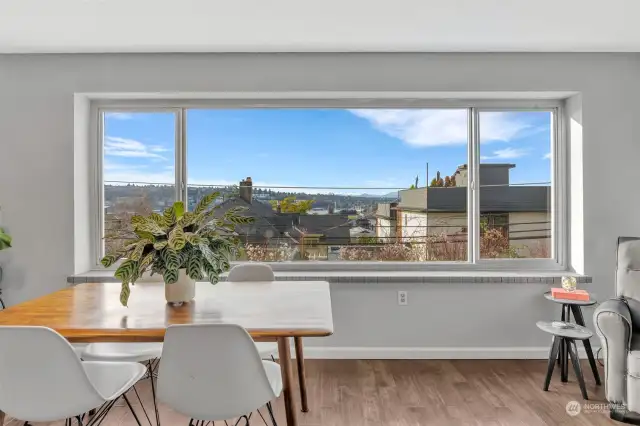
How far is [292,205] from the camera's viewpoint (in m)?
3.34

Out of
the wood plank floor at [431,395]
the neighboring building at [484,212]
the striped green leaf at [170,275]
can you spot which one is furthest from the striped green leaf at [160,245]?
the neighboring building at [484,212]

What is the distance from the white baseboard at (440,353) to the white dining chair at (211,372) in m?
1.79

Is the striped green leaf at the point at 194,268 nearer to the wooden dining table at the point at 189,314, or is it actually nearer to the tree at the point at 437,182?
the wooden dining table at the point at 189,314

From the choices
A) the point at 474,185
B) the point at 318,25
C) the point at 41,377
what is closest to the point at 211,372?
the point at 41,377

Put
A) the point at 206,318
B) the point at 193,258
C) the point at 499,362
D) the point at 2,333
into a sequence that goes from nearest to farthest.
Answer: the point at 2,333, the point at 206,318, the point at 193,258, the point at 499,362

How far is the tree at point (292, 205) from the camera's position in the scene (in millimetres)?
3342

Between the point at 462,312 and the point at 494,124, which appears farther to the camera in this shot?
the point at 494,124

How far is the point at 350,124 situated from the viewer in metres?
3.34

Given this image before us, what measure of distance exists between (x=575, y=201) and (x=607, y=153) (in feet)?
1.37

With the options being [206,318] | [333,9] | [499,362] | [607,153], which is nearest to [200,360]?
[206,318]

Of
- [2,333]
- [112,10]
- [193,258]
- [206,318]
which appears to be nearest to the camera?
[2,333]

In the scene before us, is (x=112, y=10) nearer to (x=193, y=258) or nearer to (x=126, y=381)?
(x=193, y=258)

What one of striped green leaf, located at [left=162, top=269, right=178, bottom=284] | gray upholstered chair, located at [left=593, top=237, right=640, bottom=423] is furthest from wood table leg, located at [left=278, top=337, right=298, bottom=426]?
gray upholstered chair, located at [left=593, top=237, right=640, bottom=423]

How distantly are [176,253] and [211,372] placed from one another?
655 millimetres
